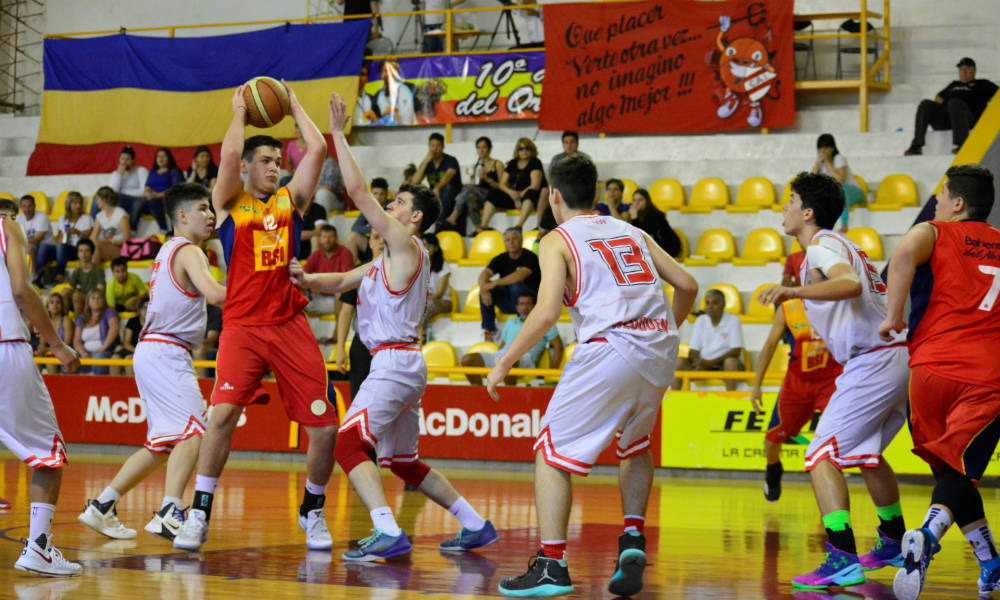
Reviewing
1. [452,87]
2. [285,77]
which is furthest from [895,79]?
[285,77]

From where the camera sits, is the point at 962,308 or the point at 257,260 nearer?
the point at 962,308

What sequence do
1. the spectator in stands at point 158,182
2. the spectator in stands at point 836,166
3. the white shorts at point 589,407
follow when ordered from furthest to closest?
1. the spectator in stands at point 158,182
2. the spectator in stands at point 836,166
3. the white shorts at point 589,407

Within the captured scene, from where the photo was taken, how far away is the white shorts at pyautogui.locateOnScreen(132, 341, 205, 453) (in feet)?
23.7

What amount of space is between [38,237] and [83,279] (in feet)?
5.88

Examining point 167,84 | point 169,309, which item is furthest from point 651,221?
point 167,84

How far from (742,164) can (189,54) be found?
9.32 meters

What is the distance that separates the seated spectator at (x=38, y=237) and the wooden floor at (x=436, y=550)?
6.92m

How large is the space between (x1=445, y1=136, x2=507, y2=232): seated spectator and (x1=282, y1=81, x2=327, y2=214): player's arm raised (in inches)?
372

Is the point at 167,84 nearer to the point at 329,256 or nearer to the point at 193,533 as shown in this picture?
the point at 329,256

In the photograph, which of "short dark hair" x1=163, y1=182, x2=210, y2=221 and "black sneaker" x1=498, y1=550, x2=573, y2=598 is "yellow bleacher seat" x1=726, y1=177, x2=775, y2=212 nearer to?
"short dark hair" x1=163, y1=182, x2=210, y2=221

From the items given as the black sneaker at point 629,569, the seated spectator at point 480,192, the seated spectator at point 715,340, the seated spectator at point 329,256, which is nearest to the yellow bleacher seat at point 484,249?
the seated spectator at point 480,192

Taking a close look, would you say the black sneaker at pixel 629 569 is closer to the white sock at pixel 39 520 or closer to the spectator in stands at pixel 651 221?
the white sock at pixel 39 520

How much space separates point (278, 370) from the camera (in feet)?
22.0

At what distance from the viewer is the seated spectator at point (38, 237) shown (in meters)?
17.3
